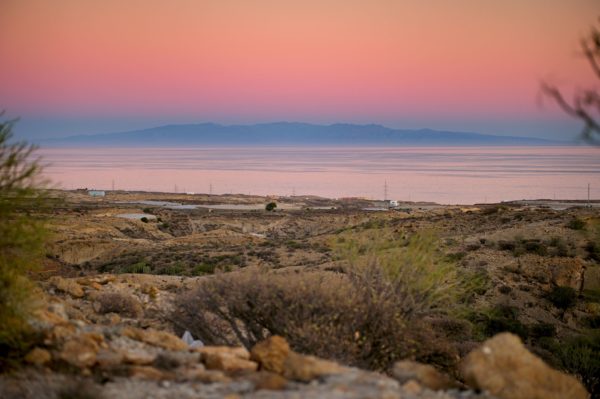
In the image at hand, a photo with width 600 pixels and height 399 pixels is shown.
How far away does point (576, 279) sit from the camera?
2439cm

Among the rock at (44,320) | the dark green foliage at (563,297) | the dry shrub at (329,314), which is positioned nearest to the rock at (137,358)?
the rock at (44,320)

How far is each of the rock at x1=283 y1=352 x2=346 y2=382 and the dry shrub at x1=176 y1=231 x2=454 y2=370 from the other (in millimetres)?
1703

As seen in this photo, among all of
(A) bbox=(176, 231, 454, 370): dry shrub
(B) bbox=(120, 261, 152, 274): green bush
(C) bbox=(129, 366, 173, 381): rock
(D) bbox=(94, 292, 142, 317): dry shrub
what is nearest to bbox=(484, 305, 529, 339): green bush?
(A) bbox=(176, 231, 454, 370): dry shrub

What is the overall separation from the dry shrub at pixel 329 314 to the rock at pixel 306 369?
1.70m

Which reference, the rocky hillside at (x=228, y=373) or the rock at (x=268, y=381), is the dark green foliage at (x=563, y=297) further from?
the rock at (x=268, y=381)

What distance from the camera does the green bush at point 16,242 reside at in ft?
26.7

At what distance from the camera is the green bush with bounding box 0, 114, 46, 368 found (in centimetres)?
813

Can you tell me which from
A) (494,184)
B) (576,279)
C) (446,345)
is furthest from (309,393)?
(494,184)

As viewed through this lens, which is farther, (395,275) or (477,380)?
(395,275)

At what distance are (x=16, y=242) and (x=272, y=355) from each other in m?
3.80

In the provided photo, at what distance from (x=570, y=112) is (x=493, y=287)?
14.0m

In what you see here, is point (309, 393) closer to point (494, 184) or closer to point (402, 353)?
point (402, 353)

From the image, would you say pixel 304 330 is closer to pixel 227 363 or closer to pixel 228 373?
pixel 227 363

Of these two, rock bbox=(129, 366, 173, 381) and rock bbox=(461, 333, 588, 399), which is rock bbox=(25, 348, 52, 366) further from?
rock bbox=(461, 333, 588, 399)
